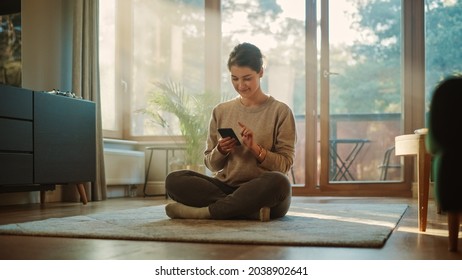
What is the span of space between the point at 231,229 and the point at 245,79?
2.22ft

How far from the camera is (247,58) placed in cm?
236

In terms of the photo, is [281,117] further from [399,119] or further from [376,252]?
[399,119]

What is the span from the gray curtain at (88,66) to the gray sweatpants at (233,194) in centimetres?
218

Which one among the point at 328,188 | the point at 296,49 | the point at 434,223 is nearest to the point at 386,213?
the point at 434,223

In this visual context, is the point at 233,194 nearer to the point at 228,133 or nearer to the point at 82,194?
the point at 228,133

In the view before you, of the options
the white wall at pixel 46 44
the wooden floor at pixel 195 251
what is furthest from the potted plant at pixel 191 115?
the wooden floor at pixel 195 251

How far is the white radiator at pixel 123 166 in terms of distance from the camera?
481 cm

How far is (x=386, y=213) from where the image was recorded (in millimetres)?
2908

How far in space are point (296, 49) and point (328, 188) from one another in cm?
128

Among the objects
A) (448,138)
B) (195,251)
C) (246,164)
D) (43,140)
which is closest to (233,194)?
(246,164)

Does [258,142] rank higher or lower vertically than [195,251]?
higher

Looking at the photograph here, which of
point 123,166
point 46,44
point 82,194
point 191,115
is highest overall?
point 46,44

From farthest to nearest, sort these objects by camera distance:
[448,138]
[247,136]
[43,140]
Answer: [43,140]
[247,136]
[448,138]

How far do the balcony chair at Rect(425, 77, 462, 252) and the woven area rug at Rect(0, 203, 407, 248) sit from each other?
12.1 inches
